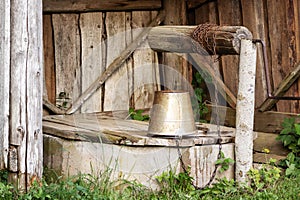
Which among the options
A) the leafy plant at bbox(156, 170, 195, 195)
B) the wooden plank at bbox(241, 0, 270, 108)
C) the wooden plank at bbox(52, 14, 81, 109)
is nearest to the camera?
the leafy plant at bbox(156, 170, 195, 195)

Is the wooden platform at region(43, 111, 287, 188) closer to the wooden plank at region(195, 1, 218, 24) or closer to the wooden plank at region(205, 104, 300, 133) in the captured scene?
the wooden plank at region(205, 104, 300, 133)

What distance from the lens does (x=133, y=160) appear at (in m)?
5.30

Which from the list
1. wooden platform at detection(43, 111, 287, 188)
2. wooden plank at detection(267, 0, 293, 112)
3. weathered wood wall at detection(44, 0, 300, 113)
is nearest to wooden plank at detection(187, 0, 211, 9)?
weathered wood wall at detection(44, 0, 300, 113)

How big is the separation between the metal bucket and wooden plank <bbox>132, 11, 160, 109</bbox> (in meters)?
2.06

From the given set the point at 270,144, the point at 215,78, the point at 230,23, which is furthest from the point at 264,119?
the point at 230,23

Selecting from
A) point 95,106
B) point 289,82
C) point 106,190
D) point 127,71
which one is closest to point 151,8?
point 127,71

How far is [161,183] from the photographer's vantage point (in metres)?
5.34

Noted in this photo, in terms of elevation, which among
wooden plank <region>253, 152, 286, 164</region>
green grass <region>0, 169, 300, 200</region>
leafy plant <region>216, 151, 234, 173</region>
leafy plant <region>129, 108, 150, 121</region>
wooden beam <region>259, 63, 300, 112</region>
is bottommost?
green grass <region>0, 169, 300, 200</region>

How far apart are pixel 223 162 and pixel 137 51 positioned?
94.3 inches

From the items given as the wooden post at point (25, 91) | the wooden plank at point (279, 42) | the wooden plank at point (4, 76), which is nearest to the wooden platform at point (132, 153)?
the wooden post at point (25, 91)

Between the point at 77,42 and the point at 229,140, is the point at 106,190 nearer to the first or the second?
the point at 229,140

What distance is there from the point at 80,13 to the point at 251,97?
8.28 feet

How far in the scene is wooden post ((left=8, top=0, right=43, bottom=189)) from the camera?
4848mm

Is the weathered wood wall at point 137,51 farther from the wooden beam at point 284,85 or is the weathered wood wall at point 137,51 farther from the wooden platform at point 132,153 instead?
the wooden platform at point 132,153
